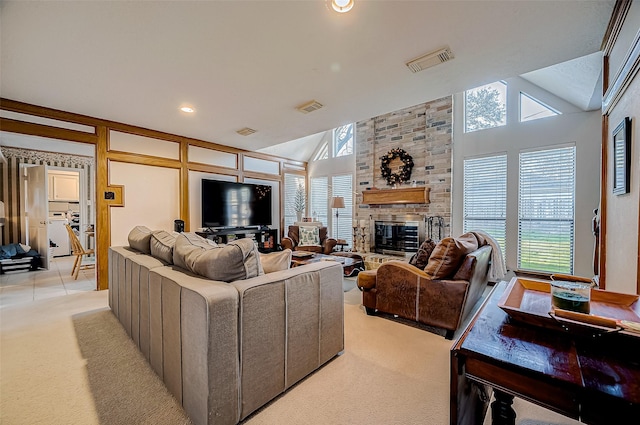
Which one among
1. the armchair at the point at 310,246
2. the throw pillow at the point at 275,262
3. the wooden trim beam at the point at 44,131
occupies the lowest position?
the armchair at the point at 310,246

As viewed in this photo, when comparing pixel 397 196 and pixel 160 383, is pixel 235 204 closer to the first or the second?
pixel 397 196

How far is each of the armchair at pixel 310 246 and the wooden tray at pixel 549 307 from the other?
14.0 feet

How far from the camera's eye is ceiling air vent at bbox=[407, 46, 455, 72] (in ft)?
7.43

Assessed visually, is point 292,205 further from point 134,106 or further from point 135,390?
point 135,390

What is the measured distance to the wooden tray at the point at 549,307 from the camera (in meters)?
0.94

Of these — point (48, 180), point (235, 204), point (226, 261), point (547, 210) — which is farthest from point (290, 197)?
point (226, 261)

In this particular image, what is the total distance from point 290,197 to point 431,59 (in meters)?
5.23

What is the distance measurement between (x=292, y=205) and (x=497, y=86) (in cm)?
508

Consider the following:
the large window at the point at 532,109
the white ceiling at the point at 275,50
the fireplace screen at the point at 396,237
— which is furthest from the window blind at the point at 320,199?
the large window at the point at 532,109

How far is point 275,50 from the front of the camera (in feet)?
7.39

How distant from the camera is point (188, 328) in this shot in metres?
1.35

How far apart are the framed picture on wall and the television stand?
480 centimetres

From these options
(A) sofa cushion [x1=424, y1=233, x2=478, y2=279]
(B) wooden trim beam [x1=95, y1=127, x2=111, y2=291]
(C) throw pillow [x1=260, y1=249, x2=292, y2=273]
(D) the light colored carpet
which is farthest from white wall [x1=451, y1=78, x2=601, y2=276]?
(B) wooden trim beam [x1=95, y1=127, x2=111, y2=291]

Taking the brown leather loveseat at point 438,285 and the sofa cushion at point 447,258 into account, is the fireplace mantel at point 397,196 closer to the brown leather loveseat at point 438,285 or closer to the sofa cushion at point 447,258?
the brown leather loveseat at point 438,285
